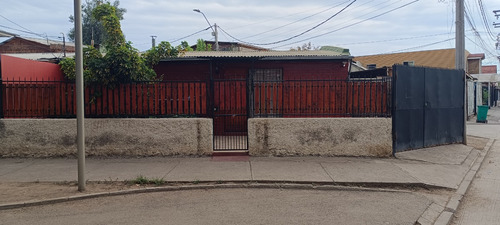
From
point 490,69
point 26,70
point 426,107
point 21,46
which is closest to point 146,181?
point 26,70

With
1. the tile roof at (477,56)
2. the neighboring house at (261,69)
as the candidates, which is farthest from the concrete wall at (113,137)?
the tile roof at (477,56)

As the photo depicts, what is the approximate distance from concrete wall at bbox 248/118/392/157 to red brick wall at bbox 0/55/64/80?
5881 millimetres

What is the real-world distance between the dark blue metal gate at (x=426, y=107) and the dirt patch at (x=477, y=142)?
2.28ft

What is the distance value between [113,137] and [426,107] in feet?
27.8

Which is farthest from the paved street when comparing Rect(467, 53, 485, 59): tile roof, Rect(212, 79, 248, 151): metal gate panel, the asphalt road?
Rect(467, 53, 485, 59): tile roof

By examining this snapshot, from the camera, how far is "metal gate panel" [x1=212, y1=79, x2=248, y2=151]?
9.53m

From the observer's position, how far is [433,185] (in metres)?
7.02

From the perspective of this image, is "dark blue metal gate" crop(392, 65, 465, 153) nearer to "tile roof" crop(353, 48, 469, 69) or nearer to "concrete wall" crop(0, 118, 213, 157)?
"concrete wall" crop(0, 118, 213, 157)

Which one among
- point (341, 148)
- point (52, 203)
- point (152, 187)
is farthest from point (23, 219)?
point (341, 148)

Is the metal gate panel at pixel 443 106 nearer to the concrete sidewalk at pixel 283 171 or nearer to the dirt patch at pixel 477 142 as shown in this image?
the dirt patch at pixel 477 142

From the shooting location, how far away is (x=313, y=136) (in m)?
9.16

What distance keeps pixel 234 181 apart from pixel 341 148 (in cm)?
340

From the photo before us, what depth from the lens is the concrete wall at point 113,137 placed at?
9047mm

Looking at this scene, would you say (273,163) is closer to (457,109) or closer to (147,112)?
(147,112)
